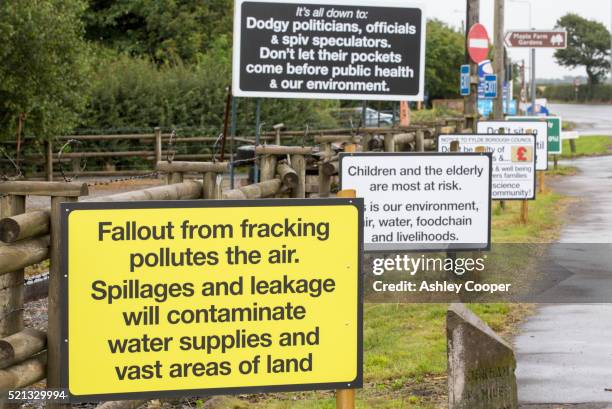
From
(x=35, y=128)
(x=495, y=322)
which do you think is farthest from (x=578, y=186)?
(x=495, y=322)

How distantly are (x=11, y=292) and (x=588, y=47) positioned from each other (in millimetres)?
144375

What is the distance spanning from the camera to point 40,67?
88.0 ft

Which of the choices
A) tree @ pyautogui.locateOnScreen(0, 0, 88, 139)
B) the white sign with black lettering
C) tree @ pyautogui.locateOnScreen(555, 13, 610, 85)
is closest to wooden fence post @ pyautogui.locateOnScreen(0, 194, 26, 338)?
the white sign with black lettering

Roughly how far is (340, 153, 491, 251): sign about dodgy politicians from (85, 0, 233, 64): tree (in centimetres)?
3366

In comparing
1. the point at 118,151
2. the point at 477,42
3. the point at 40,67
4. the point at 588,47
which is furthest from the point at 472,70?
the point at 588,47

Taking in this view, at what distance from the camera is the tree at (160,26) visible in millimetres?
43562

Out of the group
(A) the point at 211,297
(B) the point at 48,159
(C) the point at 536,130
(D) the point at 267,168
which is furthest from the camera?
(B) the point at 48,159

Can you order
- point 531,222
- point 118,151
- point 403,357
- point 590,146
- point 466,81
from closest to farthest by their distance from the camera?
point 403,357
point 531,222
point 466,81
point 118,151
point 590,146

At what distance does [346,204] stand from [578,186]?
73.3ft

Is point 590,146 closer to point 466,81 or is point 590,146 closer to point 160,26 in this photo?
point 160,26

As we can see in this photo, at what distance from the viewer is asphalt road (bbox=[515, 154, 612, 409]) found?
285 inches

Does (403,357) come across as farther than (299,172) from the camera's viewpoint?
No

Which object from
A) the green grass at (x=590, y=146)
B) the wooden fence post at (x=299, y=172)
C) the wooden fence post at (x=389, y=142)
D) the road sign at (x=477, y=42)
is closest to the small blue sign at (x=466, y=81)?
the road sign at (x=477, y=42)

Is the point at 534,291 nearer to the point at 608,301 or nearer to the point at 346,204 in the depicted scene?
the point at 608,301
